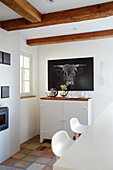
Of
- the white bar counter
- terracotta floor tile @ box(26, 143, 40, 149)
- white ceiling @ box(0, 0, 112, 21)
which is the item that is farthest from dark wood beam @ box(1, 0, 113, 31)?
terracotta floor tile @ box(26, 143, 40, 149)

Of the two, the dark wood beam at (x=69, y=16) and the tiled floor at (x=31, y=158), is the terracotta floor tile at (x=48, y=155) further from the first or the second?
the dark wood beam at (x=69, y=16)

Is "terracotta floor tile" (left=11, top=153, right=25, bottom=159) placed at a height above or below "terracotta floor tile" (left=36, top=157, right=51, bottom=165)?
above

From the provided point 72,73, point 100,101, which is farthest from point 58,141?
point 72,73

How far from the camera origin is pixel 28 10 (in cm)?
238

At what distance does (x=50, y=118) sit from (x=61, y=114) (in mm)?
305

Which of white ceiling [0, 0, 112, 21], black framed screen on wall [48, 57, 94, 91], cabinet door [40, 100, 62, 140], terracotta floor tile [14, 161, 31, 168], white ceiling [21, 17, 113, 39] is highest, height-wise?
Result: white ceiling [21, 17, 113, 39]

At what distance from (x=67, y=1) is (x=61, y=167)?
2221 millimetres

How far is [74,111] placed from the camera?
390 centimetres

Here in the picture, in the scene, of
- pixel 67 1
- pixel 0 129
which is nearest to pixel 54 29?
pixel 67 1

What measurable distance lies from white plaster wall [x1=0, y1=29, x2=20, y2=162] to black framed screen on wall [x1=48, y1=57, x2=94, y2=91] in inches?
52.0

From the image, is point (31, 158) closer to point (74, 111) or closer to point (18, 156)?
point (18, 156)

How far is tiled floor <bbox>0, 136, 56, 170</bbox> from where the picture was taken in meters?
Result: 2.96

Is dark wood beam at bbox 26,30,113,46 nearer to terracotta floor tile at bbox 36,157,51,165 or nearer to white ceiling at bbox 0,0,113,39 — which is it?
white ceiling at bbox 0,0,113,39

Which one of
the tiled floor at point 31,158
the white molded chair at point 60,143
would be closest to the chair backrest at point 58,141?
the white molded chair at point 60,143
